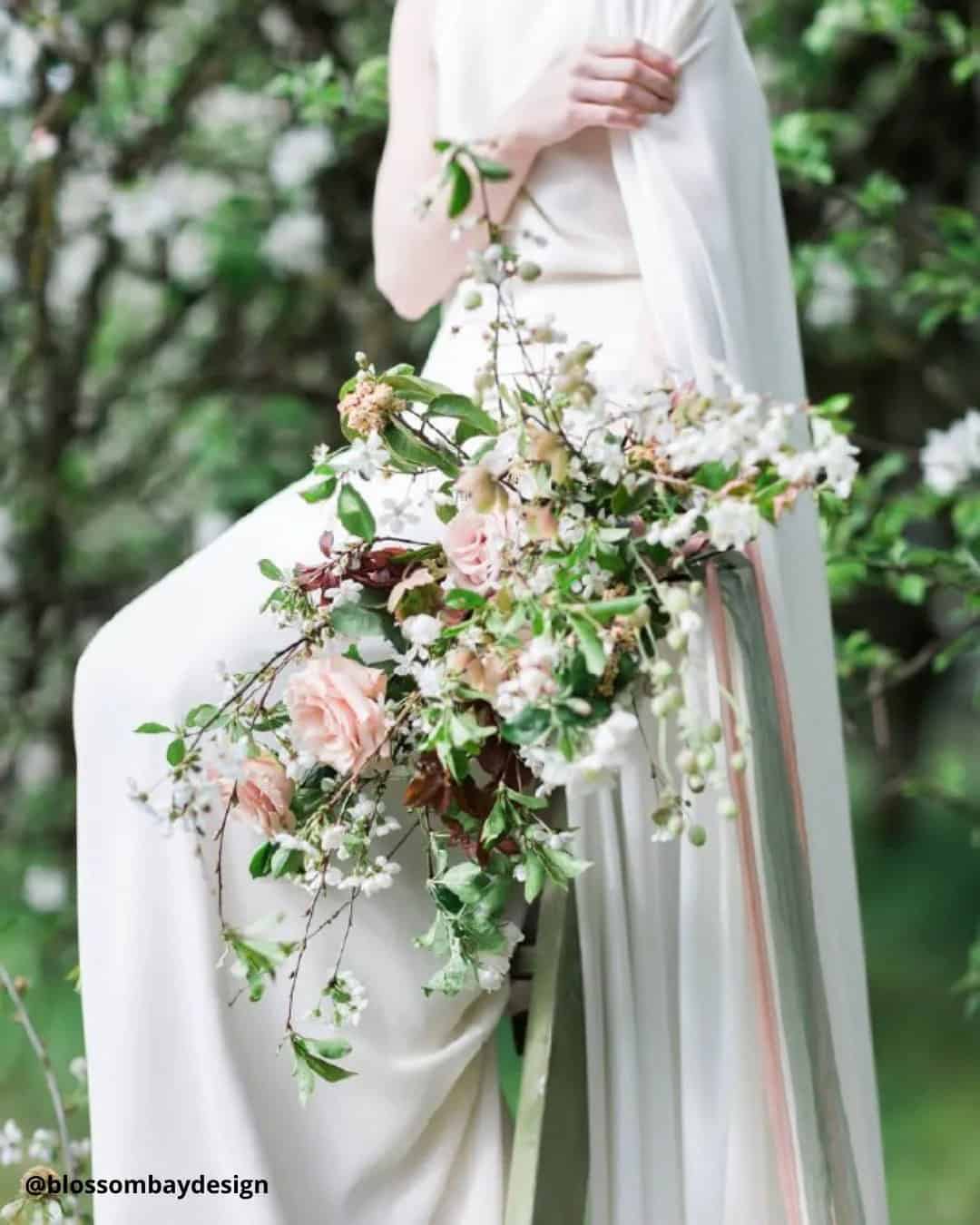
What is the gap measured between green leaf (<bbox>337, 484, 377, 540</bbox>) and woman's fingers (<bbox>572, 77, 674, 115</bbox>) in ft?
1.49

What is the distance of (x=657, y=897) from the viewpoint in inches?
49.6

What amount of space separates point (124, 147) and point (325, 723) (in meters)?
2.21

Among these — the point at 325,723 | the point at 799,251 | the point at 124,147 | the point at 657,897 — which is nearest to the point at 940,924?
the point at 799,251

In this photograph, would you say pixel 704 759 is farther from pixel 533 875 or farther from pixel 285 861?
pixel 285 861

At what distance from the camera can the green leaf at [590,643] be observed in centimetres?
95

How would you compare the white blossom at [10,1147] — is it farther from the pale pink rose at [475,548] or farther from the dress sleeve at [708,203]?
the dress sleeve at [708,203]

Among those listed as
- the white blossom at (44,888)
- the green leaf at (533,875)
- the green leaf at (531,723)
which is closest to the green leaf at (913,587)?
the green leaf at (533,875)

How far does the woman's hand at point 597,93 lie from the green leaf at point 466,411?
357 mm

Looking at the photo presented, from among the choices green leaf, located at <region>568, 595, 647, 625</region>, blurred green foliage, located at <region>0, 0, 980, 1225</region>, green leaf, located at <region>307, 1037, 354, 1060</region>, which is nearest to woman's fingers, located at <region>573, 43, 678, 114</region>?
green leaf, located at <region>568, 595, 647, 625</region>

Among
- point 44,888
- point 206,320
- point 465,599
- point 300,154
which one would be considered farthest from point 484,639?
point 206,320

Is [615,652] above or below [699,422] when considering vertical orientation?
below

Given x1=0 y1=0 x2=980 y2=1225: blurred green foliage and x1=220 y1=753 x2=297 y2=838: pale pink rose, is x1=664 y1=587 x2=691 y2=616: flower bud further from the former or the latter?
x1=0 y1=0 x2=980 y2=1225: blurred green foliage

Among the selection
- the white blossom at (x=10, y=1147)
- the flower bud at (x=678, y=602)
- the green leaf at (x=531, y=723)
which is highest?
the flower bud at (x=678, y=602)

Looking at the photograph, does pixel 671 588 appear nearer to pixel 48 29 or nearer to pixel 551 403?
pixel 551 403
